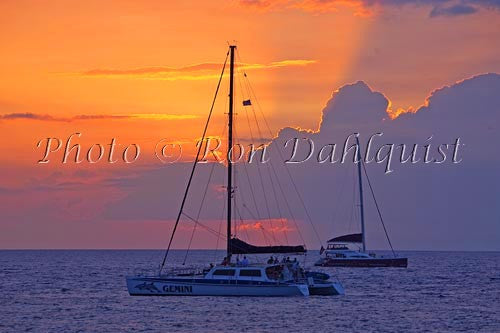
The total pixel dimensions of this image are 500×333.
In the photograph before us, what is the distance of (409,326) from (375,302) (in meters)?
20.5

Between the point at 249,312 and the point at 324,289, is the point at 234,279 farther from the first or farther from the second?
the point at 324,289

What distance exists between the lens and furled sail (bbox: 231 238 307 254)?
264 ft

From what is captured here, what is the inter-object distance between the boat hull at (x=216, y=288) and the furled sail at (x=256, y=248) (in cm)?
293

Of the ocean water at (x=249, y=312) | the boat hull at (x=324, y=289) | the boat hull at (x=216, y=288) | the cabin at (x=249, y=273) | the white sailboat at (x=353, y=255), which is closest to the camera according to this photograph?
the ocean water at (x=249, y=312)

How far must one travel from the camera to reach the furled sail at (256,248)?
264 feet

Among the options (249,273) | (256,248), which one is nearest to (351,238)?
(256,248)

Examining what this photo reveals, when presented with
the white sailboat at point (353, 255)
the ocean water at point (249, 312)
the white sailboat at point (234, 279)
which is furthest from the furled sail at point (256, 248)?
the white sailboat at point (353, 255)

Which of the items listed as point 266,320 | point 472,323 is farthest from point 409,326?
point 266,320

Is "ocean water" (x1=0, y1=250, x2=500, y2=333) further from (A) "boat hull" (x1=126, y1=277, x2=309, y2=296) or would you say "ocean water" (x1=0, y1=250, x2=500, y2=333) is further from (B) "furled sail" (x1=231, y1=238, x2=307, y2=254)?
(B) "furled sail" (x1=231, y1=238, x2=307, y2=254)

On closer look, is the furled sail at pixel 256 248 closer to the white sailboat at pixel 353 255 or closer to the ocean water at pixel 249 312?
the ocean water at pixel 249 312

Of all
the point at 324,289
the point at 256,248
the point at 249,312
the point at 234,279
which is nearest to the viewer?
the point at 249,312

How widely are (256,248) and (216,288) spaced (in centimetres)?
521

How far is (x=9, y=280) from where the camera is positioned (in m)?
130

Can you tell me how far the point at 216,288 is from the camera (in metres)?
79.3
